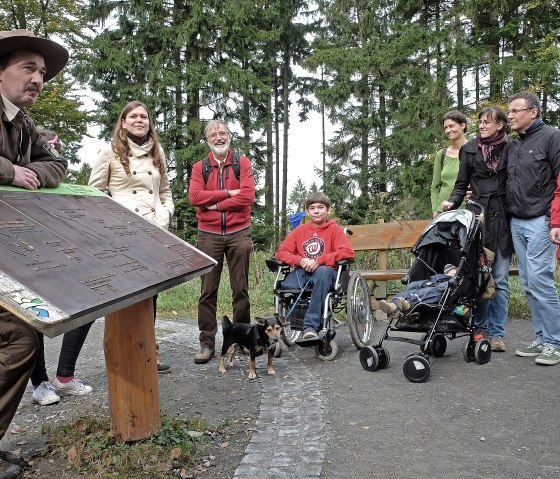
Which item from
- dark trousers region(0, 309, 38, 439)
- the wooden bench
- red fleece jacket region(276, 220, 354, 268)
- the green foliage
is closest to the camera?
dark trousers region(0, 309, 38, 439)

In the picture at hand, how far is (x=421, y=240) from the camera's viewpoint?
5.62 metres

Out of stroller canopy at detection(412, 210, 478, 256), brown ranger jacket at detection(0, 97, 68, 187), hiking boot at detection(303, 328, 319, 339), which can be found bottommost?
hiking boot at detection(303, 328, 319, 339)

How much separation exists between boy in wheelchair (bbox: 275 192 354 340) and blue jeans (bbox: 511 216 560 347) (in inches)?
64.7

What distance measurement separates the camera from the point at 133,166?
502cm

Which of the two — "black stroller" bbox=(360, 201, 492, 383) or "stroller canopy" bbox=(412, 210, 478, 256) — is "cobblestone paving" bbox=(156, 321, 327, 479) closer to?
"black stroller" bbox=(360, 201, 492, 383)

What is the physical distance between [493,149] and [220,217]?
268cm

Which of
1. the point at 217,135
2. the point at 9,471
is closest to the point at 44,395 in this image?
the point at 9,471

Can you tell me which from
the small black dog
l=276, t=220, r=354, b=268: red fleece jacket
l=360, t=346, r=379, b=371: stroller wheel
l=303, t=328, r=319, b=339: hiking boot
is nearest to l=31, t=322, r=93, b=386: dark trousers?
the small black dog

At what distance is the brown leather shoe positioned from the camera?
3077 mm

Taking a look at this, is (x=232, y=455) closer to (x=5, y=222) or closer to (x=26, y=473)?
(x=26, y=473)

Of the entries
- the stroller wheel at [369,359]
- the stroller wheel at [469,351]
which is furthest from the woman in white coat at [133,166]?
the stroller wheel at [469,351]

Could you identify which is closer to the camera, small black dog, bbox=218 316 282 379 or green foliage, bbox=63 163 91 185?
small black dog, bbox=218 316 282 379

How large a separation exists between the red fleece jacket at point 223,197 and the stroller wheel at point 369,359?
5.54 ft

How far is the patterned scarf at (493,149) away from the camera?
5.58 metres
